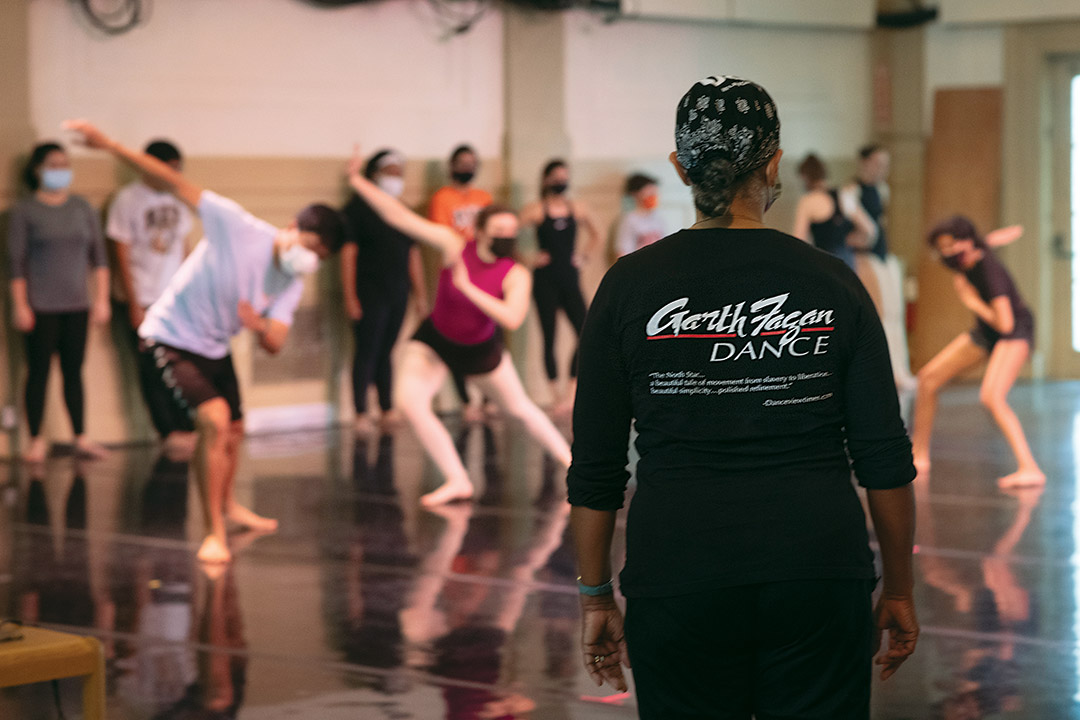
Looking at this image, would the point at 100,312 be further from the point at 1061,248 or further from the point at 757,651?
the point at 1061,248

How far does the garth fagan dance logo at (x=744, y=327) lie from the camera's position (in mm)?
2158

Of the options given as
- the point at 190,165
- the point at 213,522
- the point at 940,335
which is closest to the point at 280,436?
the point at 190,165

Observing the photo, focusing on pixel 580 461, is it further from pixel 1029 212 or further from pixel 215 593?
pixel 1029 212

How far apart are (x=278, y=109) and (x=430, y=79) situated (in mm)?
1361

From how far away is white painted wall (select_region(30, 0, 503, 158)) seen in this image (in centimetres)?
980

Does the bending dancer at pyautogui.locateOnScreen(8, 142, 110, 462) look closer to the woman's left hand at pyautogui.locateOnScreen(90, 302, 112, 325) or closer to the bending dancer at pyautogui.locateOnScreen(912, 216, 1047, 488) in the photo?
the woman's left hand at pyautogui.locateOnScreen(90, 302, 112, 325)

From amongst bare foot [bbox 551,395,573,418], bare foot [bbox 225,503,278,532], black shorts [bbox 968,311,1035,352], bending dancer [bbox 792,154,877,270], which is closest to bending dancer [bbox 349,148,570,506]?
bare foot [bbox 225,503,278,532]

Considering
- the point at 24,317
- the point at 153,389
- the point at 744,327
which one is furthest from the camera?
the point at 153,389

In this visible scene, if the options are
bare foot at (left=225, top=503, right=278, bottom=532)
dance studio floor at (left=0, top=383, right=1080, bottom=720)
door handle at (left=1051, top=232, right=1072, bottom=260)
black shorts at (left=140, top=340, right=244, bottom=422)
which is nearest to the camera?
dance studio floor at (left=0, top=383, right=1080, bottom=720)

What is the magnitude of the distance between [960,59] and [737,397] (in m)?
13.0

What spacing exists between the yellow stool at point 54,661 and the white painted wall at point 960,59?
1220 centimetres

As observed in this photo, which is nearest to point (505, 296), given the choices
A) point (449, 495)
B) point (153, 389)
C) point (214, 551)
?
point (449, 495)

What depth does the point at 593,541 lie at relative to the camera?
2.33 meters

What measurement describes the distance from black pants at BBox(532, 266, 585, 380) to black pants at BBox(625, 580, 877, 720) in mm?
9348
